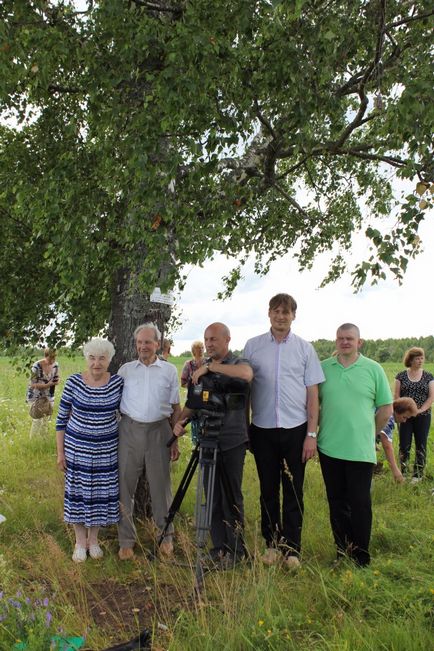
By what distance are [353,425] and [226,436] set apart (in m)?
1.07

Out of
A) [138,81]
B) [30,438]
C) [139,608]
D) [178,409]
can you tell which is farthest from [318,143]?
[30,438]

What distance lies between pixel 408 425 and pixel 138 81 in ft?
20.1

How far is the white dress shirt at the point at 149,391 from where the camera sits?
17.7ft

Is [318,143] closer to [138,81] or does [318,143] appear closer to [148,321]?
[138,81]

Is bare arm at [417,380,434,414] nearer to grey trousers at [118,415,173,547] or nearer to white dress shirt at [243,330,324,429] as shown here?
white dress shirt at [243,330,324,429]

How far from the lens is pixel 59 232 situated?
561cm

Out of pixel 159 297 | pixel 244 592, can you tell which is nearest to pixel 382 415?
pixel 244 592

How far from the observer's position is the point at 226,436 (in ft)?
16.2

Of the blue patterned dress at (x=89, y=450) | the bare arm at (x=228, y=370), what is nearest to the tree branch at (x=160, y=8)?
the bare arm at (x=228, y=370)

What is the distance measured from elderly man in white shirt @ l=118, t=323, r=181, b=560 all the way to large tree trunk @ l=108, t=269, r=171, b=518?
2.68 feet

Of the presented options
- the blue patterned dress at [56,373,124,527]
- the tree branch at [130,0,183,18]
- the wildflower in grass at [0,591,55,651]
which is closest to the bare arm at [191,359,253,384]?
the blue patterned dress at [56,373,124,527]

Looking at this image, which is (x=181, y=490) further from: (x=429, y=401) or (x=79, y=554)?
(x=429, y=401)

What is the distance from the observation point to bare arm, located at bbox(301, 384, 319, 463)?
482 cm

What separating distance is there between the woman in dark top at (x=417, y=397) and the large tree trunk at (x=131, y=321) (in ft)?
13.3
